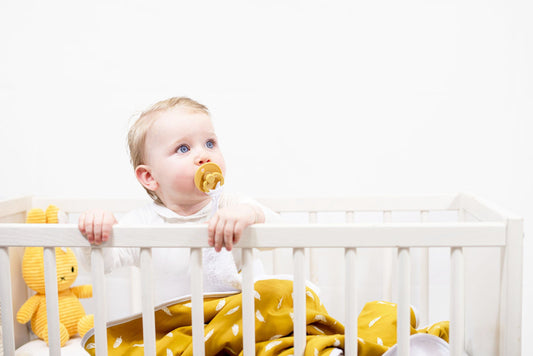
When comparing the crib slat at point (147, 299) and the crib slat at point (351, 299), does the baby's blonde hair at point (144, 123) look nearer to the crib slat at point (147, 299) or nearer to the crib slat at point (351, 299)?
the crib slat at point (147, 299)

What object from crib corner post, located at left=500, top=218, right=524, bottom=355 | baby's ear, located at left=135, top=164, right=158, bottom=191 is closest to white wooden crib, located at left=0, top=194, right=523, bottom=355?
crib corner post, located at left=500, top=218, right=524, bottom=355

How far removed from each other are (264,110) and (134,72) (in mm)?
384

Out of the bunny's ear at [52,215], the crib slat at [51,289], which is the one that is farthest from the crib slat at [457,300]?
the bunny's ear at [52,215]

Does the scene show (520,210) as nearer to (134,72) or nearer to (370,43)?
(370,43)

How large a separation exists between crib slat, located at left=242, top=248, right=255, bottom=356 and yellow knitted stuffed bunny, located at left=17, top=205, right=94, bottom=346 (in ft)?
1.80

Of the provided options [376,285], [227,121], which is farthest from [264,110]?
[376,285]

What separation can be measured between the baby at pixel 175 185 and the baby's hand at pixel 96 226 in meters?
0.14

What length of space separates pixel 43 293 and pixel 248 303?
2.24 ft

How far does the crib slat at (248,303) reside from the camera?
0.92 m

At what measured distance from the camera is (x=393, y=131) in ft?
5.08

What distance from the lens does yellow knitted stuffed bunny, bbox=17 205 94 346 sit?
52.9 inches

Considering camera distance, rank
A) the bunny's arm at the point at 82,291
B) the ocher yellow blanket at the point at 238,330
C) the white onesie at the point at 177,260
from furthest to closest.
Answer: the bunny's arm at the point at 82,291 → the white onesie at the point at 177,260 → the ocher yellow blanket at the point at 238,330

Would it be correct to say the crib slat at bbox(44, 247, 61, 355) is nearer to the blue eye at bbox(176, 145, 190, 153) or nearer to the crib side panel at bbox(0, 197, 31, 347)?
the blue eye at bbox(176, 145, 190, 153)

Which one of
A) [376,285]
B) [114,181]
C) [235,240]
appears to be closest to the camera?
[235,240]
